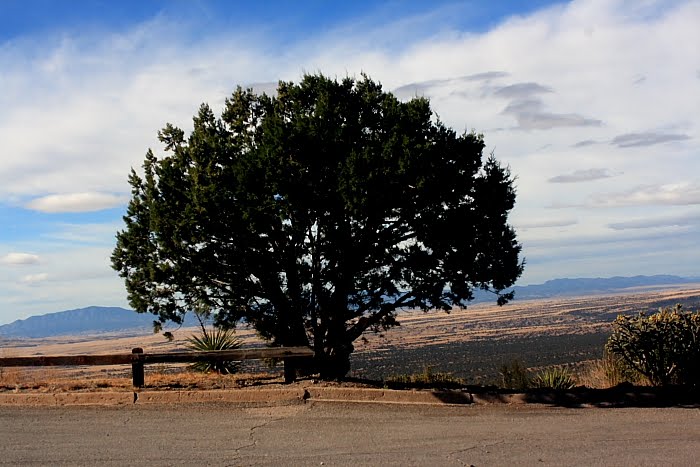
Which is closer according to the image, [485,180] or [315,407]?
[315,407]

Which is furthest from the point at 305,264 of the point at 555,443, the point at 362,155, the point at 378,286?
the point at 555,443

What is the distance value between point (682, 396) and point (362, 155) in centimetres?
752

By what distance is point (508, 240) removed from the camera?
1510cm

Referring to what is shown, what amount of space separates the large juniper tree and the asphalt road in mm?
3349

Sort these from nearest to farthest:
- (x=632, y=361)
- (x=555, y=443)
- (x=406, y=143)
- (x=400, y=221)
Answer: (x=555, y=443) < (x=406, y=143) < (x=400, y=221) < (x=632, y=361)

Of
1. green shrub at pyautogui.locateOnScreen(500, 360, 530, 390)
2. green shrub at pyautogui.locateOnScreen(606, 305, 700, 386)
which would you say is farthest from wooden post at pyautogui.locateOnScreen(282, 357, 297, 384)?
green shrub at pyautogui.locateOnScreen(606, 305, 700, 386)

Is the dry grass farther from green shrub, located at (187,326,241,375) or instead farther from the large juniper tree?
green shrub, located at (187,326,241,375)

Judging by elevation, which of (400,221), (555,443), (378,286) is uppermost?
(400,221)

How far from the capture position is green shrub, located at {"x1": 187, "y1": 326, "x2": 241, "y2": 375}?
17953 millimetres

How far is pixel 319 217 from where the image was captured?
14.2 meters

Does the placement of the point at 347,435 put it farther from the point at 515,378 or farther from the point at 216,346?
the point at 216,346

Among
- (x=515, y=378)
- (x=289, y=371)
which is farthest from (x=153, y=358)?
(x=515, y=378)

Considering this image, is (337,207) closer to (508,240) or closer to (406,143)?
(406,143)

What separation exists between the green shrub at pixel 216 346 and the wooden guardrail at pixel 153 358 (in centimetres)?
392
